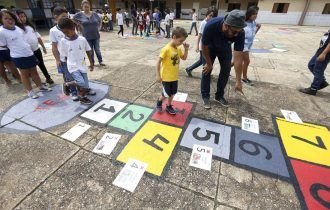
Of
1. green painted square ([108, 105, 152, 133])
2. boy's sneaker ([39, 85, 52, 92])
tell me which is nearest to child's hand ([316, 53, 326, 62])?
green painted square ([108, 105, 152, 133])

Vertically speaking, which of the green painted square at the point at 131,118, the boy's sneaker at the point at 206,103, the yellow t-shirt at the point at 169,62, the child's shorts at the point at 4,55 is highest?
the yellow t-shirt at the point at 169,62

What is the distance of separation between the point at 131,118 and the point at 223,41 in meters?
1.95

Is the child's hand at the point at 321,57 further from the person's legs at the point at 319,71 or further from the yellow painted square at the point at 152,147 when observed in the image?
the yellow painted square at the point at 152,147

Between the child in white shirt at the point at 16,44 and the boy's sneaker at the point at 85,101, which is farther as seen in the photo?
the boy's sneaker at the point at 85,101

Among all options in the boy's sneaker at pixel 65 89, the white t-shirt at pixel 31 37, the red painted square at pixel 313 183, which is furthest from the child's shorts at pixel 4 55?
the red painted square at pixel 313 183

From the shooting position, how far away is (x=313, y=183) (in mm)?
2027

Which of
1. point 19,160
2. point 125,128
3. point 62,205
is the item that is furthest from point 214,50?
point 19,160

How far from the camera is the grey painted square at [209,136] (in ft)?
8.20

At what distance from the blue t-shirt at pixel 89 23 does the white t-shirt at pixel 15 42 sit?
171 cm

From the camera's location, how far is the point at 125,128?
283 centimetres

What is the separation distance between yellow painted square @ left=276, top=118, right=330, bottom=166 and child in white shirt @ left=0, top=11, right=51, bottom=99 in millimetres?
4584

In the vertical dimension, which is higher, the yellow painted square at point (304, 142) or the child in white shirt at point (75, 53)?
the child in white shirt at point (75, 53)

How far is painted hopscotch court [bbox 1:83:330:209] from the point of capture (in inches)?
83.7

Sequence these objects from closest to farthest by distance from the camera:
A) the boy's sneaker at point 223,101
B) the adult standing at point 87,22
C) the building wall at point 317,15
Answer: the boy's sneaker at point 223,101
the adult standing at point 87,22
the building wall at point 317,15
